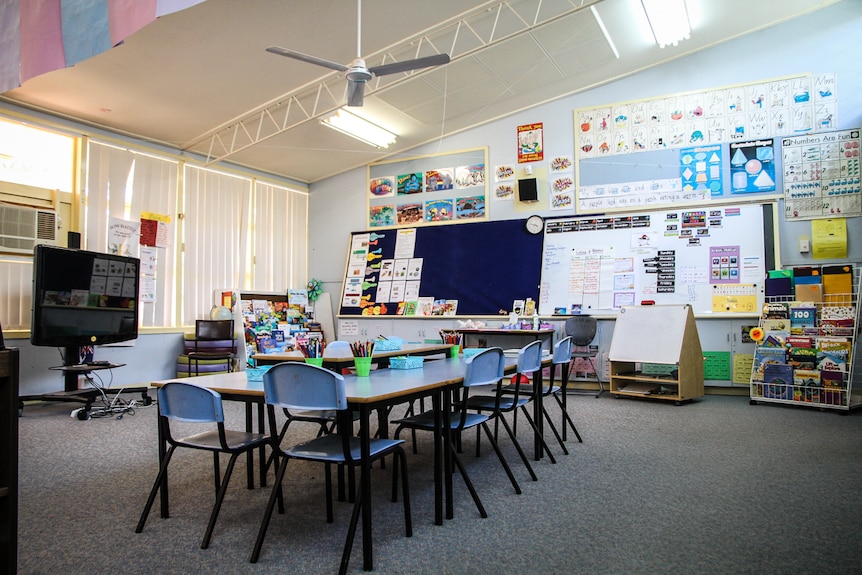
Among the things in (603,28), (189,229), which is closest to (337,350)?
(189,229)

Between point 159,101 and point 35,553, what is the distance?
5038 millimetres

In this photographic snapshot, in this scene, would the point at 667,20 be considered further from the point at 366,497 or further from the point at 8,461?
the point at 8,461

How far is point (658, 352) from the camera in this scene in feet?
19.0

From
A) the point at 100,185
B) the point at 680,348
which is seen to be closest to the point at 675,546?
the point at 680,348

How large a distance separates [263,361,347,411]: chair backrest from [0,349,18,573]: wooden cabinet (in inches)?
37.0

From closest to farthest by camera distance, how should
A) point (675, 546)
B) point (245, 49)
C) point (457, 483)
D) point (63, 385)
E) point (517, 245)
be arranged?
1. point (675, 546)
2. point (457, 483)
3. point (245, 49)
4. point (63, 385)
5. point (517, 245)

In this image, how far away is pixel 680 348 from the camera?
5633 mm

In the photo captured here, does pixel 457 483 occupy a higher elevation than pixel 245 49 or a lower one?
lower

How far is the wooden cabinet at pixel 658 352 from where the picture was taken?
568 centimetres

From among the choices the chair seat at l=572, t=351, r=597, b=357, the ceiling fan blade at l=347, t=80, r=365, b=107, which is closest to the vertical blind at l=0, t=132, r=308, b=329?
the ceiling fan blade at l=347, t=80, r=365, b=107

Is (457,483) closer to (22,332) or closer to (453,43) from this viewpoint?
(453,43)

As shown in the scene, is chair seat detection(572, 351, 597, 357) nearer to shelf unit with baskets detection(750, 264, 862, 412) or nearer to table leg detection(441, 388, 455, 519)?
shelf unit with baskets detection(750, 264, 862, 412)

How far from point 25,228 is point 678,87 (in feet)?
25.9

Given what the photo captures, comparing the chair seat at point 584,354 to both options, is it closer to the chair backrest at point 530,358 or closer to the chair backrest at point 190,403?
the chair backrest at point 530,358
